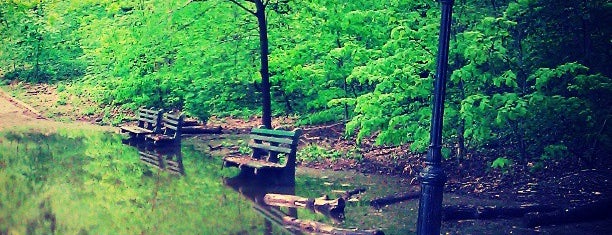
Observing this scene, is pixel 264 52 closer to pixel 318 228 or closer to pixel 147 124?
pixel 147 124

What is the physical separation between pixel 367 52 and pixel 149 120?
8319 mm

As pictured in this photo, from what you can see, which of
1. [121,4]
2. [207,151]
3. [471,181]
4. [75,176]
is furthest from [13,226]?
[121,4]

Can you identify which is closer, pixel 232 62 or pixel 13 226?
pixel 13 226

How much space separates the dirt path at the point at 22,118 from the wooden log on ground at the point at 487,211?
16.3 m

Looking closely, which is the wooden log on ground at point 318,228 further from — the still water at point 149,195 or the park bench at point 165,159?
the park bench at point 165,159

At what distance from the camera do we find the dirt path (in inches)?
893

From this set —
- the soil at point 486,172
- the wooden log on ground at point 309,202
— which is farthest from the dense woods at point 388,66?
the wooden log on ground at point 309,202

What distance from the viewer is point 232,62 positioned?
1702 cm

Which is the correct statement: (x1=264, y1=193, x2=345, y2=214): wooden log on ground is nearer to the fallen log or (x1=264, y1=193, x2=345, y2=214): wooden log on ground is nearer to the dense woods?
the fallen log

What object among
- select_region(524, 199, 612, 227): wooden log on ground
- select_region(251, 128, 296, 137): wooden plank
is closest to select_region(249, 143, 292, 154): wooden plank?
select_region(251, 128, 296, 137): wooden plank

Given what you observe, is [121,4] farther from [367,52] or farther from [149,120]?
[367,52]

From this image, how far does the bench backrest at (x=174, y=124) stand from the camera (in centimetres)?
1750

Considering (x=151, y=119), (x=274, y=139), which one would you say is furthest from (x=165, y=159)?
(x=274, y=139)

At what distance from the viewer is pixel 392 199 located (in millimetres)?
10523
